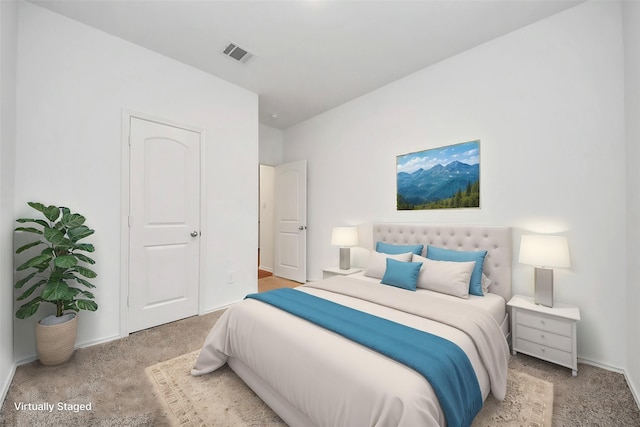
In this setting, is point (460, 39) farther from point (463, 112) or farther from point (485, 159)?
point (485, 159)

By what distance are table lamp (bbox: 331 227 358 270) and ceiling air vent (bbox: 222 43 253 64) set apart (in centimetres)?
230

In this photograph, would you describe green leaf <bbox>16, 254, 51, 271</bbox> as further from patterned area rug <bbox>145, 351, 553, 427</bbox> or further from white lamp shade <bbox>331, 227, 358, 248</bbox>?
white lamp shade <bbox>331, 227, 358, 248</bbox>

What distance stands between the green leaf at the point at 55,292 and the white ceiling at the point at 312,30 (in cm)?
227

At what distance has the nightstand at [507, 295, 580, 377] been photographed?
6.52 feet

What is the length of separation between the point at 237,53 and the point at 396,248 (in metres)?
2.74

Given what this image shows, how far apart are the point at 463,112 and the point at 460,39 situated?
0.68 m

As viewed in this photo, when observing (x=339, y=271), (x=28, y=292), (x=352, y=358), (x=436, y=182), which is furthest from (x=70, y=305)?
(x=436, y=182)

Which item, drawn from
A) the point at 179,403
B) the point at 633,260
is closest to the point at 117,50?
the point at 179,403

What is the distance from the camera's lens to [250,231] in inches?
145

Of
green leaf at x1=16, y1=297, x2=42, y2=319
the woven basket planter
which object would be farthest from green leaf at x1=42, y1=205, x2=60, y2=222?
the woven basket planter

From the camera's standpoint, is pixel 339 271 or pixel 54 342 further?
pixel 339 271

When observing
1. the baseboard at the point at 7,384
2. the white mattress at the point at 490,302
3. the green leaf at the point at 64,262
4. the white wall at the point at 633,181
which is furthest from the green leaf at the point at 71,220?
the white wall at the point at 633,181

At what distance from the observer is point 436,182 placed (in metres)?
3.06

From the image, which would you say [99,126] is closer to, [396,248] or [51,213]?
[51,213]
